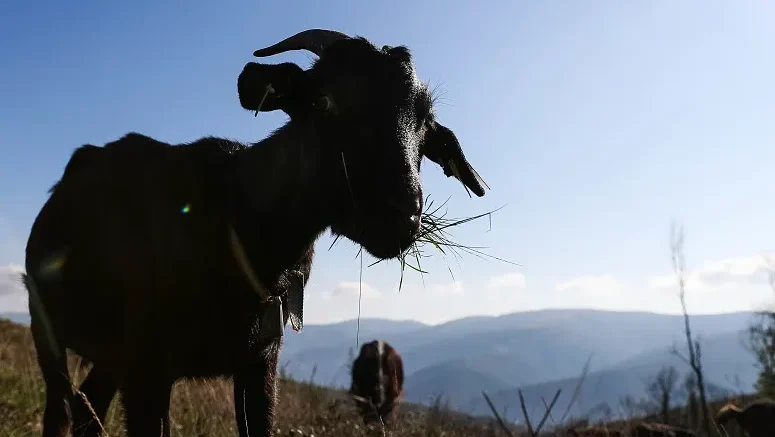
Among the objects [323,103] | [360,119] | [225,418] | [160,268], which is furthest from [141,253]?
[225,418]

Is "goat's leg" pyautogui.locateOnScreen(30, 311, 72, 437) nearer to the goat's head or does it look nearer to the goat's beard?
the goat's head

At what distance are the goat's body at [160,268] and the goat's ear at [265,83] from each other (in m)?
0.56

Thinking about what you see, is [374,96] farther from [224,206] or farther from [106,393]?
[106,393]

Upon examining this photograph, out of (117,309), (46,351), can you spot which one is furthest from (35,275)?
(117,309)

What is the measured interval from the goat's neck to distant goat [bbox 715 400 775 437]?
861 cm

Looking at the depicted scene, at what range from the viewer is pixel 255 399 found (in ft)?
12.1

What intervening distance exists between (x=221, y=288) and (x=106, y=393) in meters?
2.47

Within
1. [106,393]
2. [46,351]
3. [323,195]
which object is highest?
[323,195]

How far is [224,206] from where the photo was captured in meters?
3.39

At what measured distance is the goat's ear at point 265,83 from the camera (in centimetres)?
313

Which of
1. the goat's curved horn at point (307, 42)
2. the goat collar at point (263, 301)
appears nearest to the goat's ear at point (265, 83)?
the goat's curved horn at point (307, 42)

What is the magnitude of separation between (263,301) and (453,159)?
4.92ft

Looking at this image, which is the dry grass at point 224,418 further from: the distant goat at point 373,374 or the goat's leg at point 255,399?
the distant goat at point 373,374

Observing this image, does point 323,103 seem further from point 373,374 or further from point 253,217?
point 373,374
